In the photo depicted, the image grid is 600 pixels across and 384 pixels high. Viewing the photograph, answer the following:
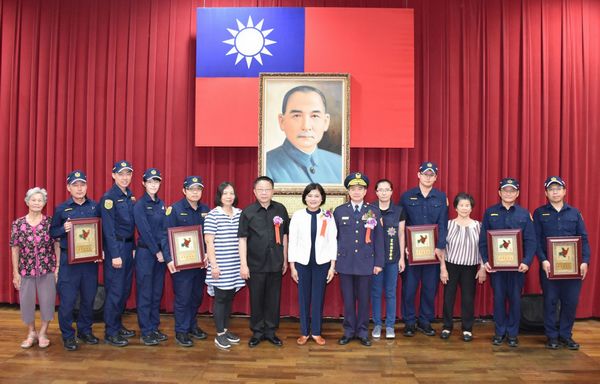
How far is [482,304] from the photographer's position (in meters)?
5.33

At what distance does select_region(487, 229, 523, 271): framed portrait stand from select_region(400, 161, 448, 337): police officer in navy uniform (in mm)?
506

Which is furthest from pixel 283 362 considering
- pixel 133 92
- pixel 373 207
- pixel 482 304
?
pixel 133 92

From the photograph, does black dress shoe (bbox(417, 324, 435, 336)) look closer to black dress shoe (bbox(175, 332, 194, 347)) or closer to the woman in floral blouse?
black dress shoe (bbox(175, 332, 194, 347))

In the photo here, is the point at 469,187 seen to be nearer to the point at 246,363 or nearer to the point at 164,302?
the point at 246,363

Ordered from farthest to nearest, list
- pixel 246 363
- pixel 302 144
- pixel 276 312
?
pixel 302 144, pixel 276 312, pixel 246 363

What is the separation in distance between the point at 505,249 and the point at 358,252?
1.41m

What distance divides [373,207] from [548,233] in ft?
5.79

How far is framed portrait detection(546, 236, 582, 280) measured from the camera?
14.0ft

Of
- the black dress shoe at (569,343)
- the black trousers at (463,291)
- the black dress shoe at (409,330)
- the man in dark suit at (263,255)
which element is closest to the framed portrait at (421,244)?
the black trousers at (463,291)

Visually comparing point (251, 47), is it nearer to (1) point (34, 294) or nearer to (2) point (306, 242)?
(2) point (306, 242)

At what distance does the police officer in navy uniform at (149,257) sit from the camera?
4.14 m

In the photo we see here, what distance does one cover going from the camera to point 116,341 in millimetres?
4203

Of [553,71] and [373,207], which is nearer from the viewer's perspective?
[373,207]

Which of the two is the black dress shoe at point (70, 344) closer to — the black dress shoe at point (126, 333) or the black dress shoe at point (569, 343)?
the black dress shoe at point (126, 333)
